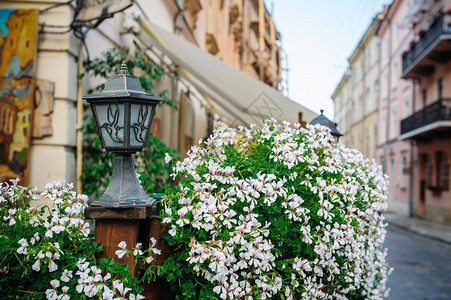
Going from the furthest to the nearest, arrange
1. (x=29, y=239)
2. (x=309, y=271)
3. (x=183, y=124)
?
1. (x=183, y=124)
2. (x=309, y=271)
3. (x=29, y=239)

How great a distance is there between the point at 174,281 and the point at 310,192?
851 millimetres

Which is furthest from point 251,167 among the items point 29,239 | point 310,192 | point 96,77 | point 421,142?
point 421,142

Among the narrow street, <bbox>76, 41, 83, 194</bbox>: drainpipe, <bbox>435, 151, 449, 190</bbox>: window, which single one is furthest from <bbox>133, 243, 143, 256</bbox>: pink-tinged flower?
<bbox>435, 151, 449, 190</bbox>: window

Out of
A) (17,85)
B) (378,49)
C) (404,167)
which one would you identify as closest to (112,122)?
(17,85)

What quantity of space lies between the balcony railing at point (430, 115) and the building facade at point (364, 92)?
8.08 metres

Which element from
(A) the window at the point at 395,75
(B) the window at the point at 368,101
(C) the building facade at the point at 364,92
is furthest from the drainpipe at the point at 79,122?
(B) the window at the point at 368,101

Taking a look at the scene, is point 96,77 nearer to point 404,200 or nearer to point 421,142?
point 421,142

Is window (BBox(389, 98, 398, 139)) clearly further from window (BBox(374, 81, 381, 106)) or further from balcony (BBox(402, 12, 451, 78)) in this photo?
balcony (BBox(402, 12, 451, 78))

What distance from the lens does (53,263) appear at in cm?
185

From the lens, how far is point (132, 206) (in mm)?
2119

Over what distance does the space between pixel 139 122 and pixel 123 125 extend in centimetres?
9

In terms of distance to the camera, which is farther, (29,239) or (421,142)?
(421,142)

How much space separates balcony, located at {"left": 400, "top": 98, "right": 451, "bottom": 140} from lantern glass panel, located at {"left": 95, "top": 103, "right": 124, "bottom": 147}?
17.2 metres

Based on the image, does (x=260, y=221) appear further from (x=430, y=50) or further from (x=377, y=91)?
(x=377, y=91)
